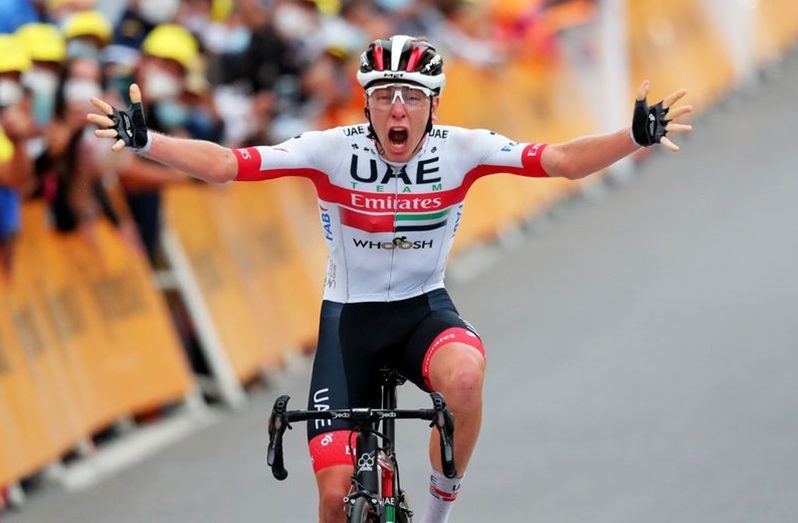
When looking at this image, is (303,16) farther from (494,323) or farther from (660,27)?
(660,27)

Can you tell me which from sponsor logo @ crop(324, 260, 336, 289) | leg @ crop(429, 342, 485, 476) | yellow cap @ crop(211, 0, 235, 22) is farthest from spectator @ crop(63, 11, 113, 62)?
leg @ crop(429, 342, 485, 476)

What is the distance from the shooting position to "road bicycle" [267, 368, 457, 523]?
22.4 ft

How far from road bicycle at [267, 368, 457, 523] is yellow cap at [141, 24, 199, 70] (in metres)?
5.71

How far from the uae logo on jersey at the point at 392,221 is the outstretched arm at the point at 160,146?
0.56 meters

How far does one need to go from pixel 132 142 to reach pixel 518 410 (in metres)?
6.23

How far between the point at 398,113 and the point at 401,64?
200mm

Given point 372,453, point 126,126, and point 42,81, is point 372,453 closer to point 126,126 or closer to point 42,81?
point 126,126

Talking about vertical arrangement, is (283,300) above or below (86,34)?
below

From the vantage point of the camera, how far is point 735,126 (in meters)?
23.0

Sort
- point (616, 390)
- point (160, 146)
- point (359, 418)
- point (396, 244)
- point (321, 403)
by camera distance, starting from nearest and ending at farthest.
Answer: point (359, 418)
point (160, 146)
point (321, 403)
point (396, 244)
point (616, 390)

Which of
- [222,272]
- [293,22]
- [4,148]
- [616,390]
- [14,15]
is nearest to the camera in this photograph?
[4,148]

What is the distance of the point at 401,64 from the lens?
7.34 meters

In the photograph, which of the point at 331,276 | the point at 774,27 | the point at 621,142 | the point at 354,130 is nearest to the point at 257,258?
the point at 331,276

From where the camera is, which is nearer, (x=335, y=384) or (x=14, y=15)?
(x=335, y=384)
